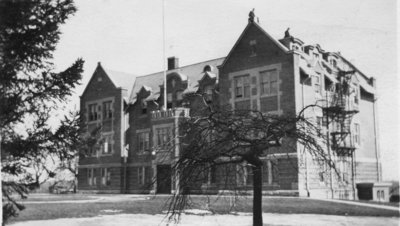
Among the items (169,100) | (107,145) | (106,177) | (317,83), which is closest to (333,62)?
(317,83)

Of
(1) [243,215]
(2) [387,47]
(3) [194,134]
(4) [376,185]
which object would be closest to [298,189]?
(4) [376,185]

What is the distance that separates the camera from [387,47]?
10656 mm

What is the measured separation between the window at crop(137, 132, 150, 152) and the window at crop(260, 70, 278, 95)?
1201 cm

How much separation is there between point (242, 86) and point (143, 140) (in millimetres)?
11607

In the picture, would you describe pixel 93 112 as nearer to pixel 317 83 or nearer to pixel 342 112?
pixel 317 83

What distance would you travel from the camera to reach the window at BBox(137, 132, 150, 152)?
113 feet

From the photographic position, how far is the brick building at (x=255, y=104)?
24594 millimetres

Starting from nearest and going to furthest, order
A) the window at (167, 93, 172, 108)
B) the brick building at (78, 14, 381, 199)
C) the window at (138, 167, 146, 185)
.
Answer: the brick building at (78, 14, 381, 199) → the window at (167, 93, 172, 108) → the window at (138, 167, 146, 185)

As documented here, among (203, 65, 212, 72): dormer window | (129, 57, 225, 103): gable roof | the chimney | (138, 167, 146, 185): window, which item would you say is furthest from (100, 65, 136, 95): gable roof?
(203, 65, 212, 72): dormer window

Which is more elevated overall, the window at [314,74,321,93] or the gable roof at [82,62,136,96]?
the gable roof at [82,62,136,96]

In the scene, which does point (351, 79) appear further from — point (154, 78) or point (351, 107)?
point (154, 78)

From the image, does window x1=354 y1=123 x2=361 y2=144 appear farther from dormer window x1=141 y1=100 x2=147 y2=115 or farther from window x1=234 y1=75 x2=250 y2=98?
dormer window x1=141 y1=100 x2=147 y2=115

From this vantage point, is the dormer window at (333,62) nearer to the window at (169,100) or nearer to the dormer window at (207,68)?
the dormer window at (207,68)

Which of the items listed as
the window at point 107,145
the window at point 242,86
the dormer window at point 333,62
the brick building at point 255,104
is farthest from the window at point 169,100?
the dormer window at point 333,62
